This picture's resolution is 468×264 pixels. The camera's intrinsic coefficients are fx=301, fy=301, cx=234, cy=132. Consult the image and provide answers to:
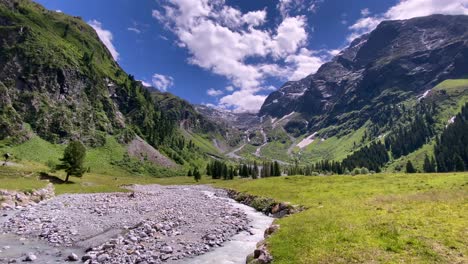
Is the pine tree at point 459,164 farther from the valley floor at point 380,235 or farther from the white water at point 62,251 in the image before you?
the white water at point 62,251

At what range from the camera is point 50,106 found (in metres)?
173

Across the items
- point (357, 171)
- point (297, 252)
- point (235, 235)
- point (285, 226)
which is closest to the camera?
point (297, 252)

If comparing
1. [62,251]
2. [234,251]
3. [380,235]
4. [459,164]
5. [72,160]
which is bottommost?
[62,251]

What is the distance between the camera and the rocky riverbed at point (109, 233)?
1017 inches

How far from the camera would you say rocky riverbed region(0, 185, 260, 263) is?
84.8 feet

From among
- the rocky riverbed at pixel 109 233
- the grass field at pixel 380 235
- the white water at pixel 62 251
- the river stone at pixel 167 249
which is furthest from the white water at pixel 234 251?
the grass field at pixel 380 235

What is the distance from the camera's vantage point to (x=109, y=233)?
33.4 m

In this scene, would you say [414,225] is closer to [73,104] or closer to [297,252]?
[297,252]

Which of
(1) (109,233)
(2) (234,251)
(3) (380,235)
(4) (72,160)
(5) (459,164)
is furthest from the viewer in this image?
(5) (459,164)

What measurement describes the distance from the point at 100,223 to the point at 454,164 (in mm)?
187966

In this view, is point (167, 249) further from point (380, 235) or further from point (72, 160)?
point (72, 160)

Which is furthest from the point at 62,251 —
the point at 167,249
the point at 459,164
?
the point at 459,164

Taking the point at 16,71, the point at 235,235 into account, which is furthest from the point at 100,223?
the point at 16,71

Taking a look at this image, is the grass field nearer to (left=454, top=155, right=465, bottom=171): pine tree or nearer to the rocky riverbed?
the rocky riverbed
